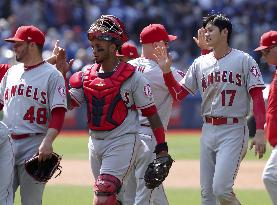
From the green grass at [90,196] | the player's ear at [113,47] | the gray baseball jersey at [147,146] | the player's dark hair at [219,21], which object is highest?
the player's dark hair at [219,21]

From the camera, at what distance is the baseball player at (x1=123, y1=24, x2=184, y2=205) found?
9.18 metres

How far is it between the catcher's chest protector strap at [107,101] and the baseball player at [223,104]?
1.28 metres

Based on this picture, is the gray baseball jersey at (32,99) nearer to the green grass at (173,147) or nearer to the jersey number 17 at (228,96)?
the jersey number 17 at (228,96)

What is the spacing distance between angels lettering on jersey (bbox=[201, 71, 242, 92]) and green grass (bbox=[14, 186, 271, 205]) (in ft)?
8.99

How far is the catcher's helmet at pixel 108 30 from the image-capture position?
308 inches

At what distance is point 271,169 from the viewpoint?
8523 millimetres

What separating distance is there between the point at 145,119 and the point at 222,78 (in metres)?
1.04

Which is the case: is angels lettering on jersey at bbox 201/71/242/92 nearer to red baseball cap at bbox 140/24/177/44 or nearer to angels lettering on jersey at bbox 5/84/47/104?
red baseball cap at bbox 140/24/177/44

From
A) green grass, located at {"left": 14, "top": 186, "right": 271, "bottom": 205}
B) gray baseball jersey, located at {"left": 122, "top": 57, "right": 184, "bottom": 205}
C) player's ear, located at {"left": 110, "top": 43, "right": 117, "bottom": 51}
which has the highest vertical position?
player's ear, located at {"left": 110, "top": 43, "right": 117, "bottom": 51}

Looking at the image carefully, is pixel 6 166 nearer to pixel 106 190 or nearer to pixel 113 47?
pixel 106 190

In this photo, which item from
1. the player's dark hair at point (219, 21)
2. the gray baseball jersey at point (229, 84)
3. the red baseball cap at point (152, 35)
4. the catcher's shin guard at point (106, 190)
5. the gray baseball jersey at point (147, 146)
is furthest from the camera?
the red baseball cap at point (152, 35)

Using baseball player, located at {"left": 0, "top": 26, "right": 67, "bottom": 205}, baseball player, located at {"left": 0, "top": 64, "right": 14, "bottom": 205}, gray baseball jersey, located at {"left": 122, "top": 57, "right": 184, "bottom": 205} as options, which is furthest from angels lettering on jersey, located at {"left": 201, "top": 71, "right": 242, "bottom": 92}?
baseball player, located at {"left": 0, "top": 64, "right": 14, "bottom": 205}

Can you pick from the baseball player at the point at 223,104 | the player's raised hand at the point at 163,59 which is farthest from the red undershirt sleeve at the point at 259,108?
the player's raised hand at the point at 163,59

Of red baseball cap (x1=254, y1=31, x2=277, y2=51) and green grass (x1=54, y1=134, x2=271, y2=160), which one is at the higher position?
red baseball cap (x1=254, y1=31, x2=277, y2=51)
